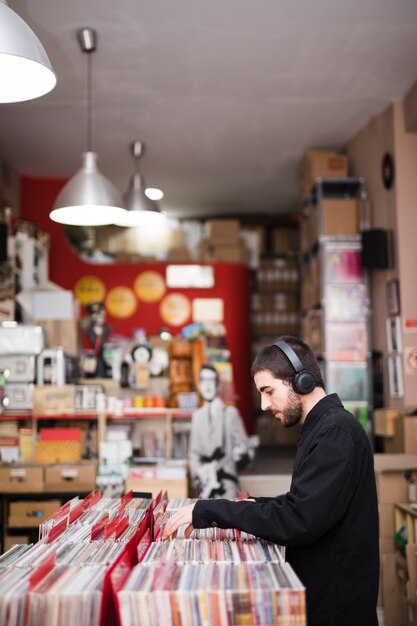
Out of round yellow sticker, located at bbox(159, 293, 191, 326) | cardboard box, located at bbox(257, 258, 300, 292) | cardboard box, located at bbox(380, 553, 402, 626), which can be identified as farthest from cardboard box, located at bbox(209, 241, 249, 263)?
cardboard box, located at bbox(380, 553, 402, 626)

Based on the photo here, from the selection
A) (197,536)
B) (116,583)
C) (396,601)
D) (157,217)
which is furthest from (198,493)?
(116,583)

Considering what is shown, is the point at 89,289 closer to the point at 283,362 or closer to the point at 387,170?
the point at 387,170

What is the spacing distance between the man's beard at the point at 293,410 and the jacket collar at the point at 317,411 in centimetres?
3

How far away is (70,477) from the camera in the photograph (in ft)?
17.4

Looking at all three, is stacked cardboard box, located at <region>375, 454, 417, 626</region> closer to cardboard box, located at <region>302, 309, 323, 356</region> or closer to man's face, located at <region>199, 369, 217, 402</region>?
man's face, located at <region>199, 369, 217, 402</region>

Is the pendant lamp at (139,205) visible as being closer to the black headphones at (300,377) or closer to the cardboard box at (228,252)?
the cardboard box at (228,252)

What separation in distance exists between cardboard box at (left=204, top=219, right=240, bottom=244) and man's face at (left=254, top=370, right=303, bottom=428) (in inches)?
311

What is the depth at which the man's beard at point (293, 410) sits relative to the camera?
2.06m

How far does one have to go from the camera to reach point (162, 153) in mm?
7758

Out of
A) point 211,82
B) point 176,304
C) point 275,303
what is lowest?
point 176,304

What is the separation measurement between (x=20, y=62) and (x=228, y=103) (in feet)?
12.4

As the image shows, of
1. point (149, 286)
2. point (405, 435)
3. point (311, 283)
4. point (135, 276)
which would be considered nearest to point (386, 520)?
point (405, 435)

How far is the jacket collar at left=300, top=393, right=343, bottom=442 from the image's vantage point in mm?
2025

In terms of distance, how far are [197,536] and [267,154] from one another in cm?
637
